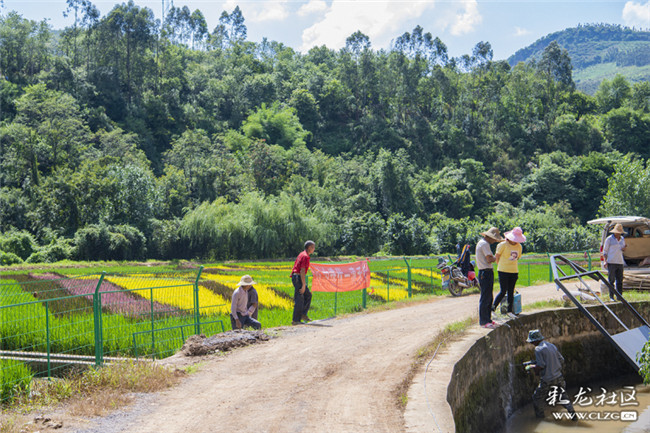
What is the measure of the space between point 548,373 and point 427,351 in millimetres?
2771

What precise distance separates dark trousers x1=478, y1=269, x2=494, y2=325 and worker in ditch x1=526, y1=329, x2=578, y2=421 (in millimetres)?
1011

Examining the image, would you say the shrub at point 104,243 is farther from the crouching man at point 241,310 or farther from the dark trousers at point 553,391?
the dark trousers at point 553,391

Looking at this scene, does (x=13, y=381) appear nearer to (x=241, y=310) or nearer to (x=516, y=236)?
(x=241, y=310)

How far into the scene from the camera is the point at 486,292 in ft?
40.2

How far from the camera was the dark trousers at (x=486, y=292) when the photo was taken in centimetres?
1209

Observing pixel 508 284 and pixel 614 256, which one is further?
pixel 614 256

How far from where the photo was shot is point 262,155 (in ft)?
227

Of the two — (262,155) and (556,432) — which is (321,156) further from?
(556,432)

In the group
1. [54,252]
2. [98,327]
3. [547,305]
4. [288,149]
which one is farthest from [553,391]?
[288,149]

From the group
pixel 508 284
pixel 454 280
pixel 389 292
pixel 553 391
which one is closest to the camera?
pixel 553 391

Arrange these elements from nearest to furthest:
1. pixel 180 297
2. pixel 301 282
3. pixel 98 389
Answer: pixel 98 389 → pixel 180 297 → pixel 301 282

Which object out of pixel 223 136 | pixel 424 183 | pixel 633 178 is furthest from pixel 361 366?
pixel 223 136

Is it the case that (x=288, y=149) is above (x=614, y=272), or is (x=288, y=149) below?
above

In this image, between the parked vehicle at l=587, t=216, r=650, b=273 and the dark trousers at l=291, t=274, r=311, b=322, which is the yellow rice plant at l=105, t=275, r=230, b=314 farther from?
the parked vehicle at l=587, t=216, r=650, b=273
